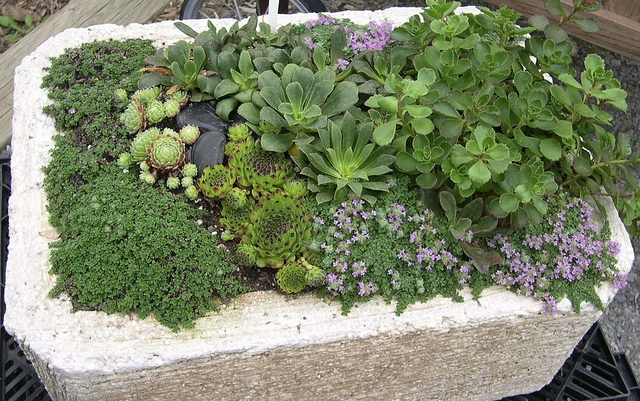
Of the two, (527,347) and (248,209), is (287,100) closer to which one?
(248,209)

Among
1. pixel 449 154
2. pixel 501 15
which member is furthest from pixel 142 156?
pixel 501 15

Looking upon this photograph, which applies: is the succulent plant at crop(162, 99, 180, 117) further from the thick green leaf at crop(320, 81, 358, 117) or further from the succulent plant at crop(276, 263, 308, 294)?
the succulent plant at crop(276, 263, 308, 294)

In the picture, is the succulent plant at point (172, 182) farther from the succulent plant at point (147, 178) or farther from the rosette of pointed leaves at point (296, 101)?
the rosette of pointed leaves at point (296, 101)

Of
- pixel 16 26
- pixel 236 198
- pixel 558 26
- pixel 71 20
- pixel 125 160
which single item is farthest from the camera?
pixel 16 26

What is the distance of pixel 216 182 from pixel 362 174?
0.40 m

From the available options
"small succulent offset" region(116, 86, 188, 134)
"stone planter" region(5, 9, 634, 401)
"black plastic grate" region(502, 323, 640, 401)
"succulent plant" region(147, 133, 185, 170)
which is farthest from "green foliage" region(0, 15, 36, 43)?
"black plastic grate" region(502, 323, 640, 401)

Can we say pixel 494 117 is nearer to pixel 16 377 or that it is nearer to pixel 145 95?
pixel 145 95

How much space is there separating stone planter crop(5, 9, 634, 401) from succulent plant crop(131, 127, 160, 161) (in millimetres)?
280

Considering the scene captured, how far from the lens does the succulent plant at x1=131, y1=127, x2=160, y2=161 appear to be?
1.80 meters

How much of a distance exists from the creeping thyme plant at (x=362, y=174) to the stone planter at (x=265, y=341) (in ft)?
0.16

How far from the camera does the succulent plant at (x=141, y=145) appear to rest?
1800 mm

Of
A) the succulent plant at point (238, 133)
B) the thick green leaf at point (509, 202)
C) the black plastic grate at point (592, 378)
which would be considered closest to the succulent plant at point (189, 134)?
the succulent plant at point (238, 133)

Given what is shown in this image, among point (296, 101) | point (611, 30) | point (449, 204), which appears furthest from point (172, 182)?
point (611, 30)

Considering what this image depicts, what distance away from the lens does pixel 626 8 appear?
2818 mm
